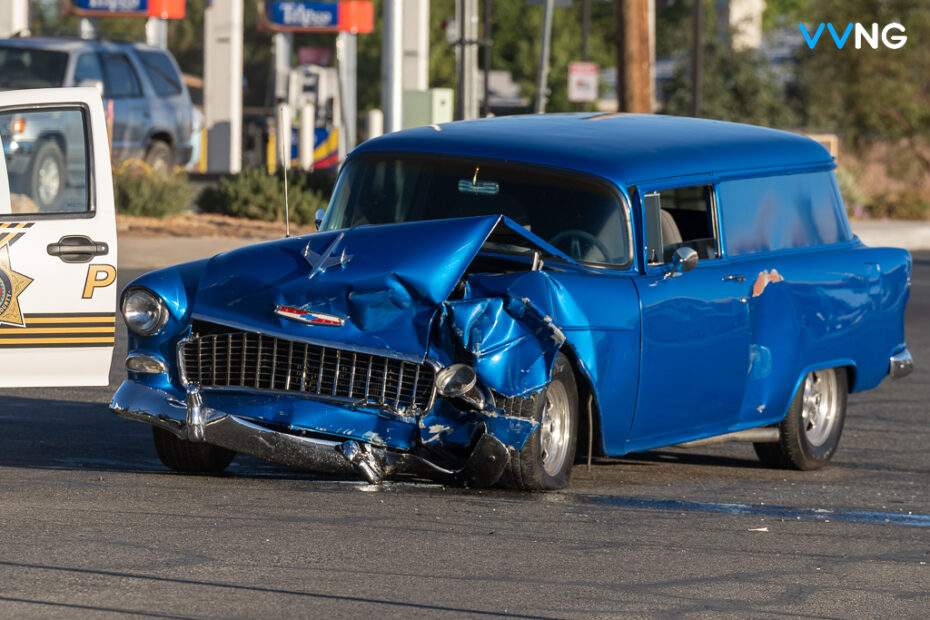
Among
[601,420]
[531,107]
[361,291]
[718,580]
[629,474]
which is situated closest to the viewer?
[718,580]

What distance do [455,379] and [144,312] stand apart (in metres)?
1.50

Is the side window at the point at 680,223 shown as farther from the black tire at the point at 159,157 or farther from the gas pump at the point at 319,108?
the gas pump at the point at 319,108

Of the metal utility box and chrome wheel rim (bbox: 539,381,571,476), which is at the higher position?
the metal utility box

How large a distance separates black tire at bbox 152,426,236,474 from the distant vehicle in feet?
46.0

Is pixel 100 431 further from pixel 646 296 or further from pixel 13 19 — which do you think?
pixel 13 19

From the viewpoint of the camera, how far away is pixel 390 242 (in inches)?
286

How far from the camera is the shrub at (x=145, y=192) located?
75.7 ft

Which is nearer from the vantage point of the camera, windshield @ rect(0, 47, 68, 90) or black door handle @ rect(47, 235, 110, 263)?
black door handle @ rect(47, 235, 110, 263)

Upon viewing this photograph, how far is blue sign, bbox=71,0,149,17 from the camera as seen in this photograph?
1315 inches

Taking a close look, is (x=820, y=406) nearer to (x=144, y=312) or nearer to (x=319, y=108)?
(x=144, y=312)

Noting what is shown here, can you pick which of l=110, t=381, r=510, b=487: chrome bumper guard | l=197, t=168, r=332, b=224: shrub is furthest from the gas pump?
l=110, t=381, r=510, b=487: chrome bumper guard

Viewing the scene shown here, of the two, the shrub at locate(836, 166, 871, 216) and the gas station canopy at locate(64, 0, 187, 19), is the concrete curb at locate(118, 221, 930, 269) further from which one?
the shrub at locate(836, 166, 871, 216)

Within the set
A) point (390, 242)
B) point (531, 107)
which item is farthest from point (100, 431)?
point (531, 107)

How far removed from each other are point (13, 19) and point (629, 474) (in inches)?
937
